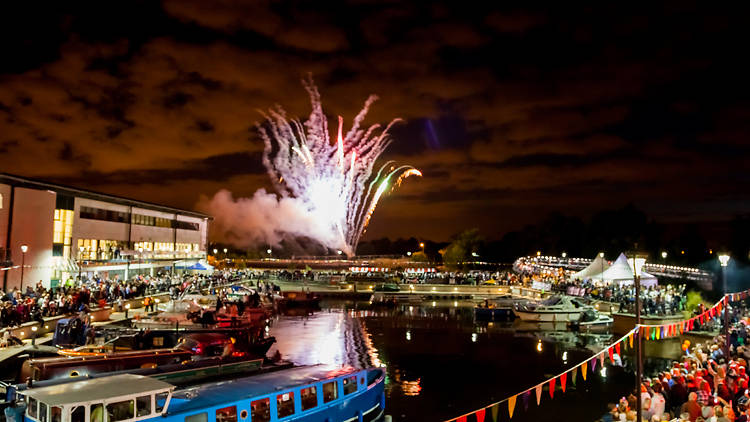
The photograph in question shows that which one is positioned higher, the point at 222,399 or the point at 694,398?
the point at 694,398

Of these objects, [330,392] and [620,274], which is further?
[620,274]

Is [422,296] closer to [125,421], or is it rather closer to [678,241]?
[678,241]

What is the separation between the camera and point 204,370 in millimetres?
18375

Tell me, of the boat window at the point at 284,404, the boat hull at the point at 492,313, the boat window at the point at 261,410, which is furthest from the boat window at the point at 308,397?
the boat hull at the point at 492,313

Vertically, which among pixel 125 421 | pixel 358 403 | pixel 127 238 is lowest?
pixel 358 403

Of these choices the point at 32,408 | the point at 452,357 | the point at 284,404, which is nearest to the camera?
the point at 32,408

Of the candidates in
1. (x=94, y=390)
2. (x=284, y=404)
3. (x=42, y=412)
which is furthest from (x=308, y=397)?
(x=42, y=412)

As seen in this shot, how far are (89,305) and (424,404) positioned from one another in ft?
82.1

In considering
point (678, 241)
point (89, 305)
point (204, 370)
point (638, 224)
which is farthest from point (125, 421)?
point (638, 224)

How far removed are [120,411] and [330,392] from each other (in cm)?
640

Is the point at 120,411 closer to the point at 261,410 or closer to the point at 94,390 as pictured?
the point at 94,390

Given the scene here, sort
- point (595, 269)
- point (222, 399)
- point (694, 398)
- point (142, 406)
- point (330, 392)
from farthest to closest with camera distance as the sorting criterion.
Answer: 1. point (595, 269)
2. point (330, 392)
3. point (222, 399)
4. point (694, 398)
5. point (142, 406)

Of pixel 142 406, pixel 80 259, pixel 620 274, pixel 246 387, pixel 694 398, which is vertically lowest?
pixel 246 387

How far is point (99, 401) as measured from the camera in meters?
11.2
